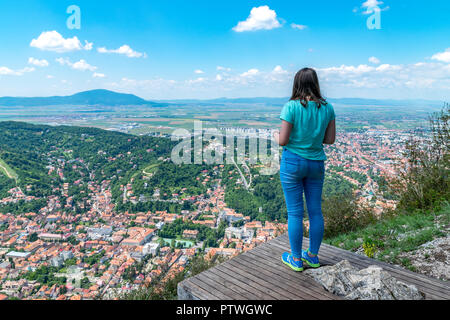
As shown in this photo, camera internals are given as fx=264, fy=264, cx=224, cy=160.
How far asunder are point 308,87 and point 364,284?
135 centimetres

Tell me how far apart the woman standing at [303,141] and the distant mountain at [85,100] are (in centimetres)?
8501

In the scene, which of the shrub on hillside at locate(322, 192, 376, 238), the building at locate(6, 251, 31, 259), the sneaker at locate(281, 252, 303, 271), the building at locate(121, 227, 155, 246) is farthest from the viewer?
the building at locate(121, 227, 155, 246)

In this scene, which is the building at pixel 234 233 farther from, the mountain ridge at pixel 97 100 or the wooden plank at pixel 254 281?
the mountain ridge at pixel 97 100

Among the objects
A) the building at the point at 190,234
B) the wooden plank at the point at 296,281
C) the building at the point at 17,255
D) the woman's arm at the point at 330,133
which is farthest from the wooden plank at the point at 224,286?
the building at the point at 17,255

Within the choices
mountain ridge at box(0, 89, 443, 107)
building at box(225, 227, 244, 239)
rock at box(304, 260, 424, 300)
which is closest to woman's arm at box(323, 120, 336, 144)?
rock at box(304, 260, 424, 300)

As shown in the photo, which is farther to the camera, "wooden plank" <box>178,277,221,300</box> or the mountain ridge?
the mountain ridge

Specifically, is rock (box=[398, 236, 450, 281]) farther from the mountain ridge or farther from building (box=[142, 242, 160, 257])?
the mountain ridge

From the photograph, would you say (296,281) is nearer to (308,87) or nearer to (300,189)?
(300,189)

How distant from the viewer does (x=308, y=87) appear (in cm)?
178

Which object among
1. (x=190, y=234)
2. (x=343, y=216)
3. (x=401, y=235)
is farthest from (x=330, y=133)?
(x=190, y=234)

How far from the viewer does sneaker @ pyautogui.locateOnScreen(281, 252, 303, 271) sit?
2074mm

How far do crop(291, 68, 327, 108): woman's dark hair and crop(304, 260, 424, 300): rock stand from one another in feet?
3.87
